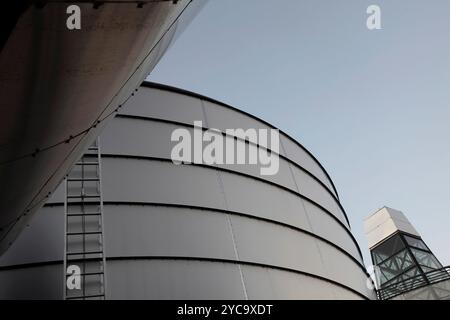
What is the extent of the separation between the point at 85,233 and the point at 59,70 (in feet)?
17.2

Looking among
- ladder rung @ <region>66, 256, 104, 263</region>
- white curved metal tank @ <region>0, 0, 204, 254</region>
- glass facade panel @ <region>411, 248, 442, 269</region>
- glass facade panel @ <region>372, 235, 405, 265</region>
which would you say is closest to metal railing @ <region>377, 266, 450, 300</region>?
glass facade panel @ <region>411, 248, 442, 269</region>

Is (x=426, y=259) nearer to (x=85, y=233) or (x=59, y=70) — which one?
(x=85, y=233)

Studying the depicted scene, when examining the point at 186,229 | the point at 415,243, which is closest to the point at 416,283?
the point at 415,243

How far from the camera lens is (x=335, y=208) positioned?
13648 millimetres

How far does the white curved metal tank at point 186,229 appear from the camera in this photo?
7.19 metres

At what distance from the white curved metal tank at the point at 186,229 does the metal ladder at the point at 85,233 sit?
0.99 ft

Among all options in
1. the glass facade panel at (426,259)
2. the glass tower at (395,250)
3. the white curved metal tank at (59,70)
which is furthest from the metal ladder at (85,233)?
the glass facade panel at (426,259)

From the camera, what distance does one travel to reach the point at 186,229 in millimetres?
8234

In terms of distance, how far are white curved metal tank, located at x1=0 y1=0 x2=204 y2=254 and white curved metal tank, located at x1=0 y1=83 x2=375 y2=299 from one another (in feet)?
12.4

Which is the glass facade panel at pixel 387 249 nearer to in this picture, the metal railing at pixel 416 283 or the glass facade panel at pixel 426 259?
the glass facade panel at pixel 426 259

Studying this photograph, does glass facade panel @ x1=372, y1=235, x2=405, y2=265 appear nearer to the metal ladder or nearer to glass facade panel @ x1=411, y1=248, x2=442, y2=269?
glass facade panel @ x1=411, y1=248, x2=442, y2=269

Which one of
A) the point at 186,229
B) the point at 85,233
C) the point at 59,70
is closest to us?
the point at 59,70
